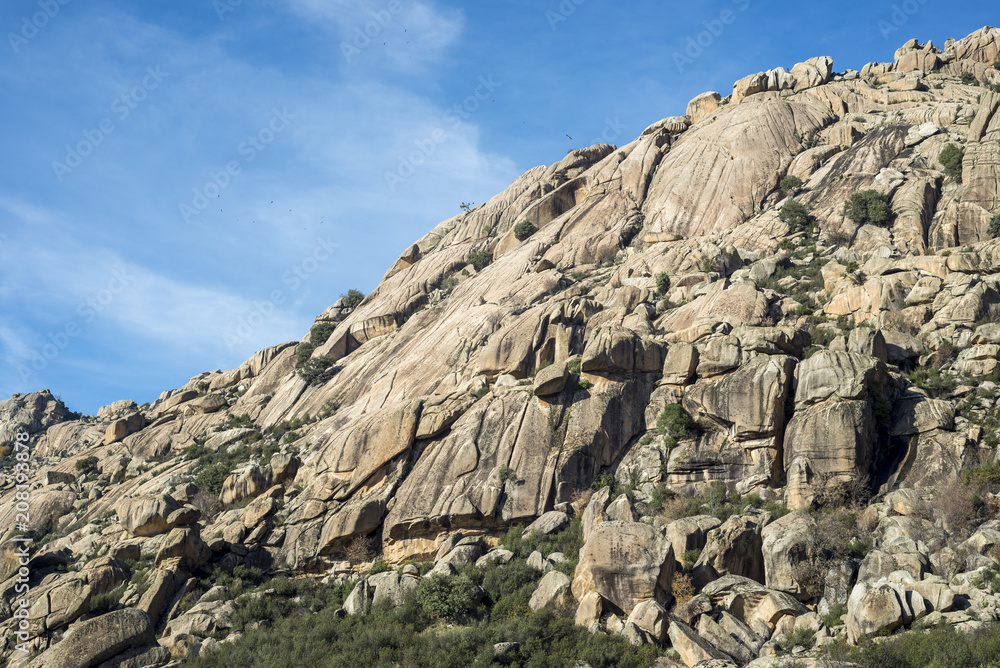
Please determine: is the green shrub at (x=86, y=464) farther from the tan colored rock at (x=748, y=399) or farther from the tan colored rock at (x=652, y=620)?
the tan colored rock at (x=652, y=620)

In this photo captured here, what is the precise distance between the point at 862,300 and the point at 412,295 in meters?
43.3

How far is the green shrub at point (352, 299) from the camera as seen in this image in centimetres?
8650

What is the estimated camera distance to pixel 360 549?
44.1m

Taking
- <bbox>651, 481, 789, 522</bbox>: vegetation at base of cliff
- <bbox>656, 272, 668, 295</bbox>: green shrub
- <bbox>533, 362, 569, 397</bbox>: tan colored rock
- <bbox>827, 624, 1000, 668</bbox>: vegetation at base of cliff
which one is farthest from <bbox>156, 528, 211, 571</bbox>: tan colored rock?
<bbox>656, 272, 668, 295</bbox>: green shrub


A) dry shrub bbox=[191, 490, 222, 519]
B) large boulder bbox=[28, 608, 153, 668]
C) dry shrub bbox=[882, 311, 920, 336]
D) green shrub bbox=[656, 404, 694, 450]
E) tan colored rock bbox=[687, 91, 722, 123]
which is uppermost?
tan colored rock bbox=[687, 91, 722, 123]

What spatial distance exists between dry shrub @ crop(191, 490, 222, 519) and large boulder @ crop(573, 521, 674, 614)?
98.2 feet

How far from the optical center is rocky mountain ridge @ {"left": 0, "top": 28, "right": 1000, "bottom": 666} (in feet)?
108

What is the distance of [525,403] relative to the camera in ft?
156

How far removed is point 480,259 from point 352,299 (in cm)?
1744

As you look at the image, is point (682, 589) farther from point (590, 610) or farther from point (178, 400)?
point (178, 400)

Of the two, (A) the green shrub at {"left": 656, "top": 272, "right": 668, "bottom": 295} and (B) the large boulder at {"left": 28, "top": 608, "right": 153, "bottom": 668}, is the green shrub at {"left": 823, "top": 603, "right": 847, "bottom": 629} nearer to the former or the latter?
(B) the large boulder at {"left": 28, "top": 608, "right": 153, "bottom": 668}

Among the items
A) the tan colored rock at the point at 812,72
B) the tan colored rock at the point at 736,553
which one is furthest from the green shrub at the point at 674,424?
the tan colored rock at the point at 812,72

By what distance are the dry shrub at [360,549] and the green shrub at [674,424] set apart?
18.7 metres

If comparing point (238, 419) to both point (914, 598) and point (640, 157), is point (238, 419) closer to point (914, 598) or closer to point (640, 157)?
point (640, 157)
